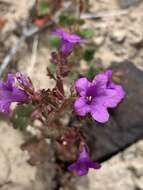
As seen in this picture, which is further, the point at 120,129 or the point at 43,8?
the point at 43,8

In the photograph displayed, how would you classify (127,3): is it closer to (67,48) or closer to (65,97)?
(67,48)

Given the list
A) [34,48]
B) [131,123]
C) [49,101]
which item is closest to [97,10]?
[34,48]

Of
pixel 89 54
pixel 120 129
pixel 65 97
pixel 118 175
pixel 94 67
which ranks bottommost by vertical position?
pixel 118 175

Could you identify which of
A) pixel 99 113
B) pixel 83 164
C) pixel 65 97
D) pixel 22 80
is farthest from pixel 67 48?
pixel 83 164

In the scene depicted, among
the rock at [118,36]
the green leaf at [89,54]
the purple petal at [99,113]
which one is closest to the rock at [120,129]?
the green leaf at [89,54]

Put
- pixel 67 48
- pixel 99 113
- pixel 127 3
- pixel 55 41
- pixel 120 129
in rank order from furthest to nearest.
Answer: pixel 127 3
pixel 55 41
pixel 120 129
pixel 67 48
pixel 99 113

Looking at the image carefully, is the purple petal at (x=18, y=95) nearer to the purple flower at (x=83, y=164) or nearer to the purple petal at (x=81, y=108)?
the purple petal at (x=81, y=108)

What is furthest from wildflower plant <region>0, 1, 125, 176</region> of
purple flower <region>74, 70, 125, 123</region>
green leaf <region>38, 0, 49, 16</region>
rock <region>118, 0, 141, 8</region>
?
rock <region>118, 0, 141, 8</region>
